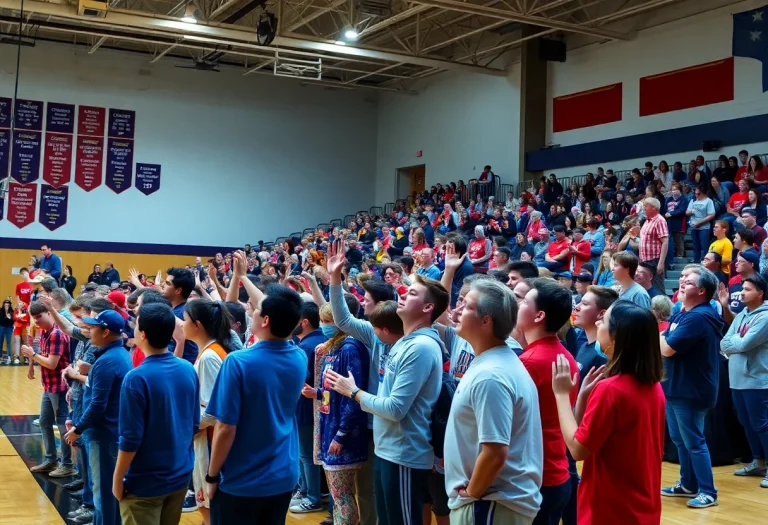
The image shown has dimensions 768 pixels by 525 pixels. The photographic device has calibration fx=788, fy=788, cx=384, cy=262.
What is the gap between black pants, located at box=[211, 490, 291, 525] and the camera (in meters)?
3.00

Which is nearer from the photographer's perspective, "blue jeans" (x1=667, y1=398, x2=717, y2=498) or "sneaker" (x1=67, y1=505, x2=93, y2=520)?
"blue jeans" (x1=667, y1=398, x2=717, y2=498)

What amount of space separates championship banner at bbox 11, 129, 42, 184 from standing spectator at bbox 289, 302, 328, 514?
54.2ft

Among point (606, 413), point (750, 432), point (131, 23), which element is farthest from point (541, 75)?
point (606, 413)

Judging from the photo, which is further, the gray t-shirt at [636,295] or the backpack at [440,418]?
the gray t-shirt at [636,295]

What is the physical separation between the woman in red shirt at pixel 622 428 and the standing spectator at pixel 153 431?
5.19 ft

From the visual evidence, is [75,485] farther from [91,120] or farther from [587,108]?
[91,120]

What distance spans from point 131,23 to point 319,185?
8.82 metres

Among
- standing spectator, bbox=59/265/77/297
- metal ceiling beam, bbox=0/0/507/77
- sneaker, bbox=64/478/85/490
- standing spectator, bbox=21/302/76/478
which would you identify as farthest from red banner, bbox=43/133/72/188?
sneaker, bbox=64/478/85/490

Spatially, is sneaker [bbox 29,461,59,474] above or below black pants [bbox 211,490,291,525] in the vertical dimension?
below

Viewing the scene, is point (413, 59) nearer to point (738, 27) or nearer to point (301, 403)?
point (738, 27)

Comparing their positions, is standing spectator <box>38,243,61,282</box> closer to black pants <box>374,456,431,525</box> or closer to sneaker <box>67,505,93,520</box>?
sneaker <box>67,505,93,520</box>

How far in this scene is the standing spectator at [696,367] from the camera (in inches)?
197

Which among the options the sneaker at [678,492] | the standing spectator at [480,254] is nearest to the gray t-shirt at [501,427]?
the sneaker at [678,492]

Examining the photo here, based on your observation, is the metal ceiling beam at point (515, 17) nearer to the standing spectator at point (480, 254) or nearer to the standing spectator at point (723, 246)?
the standing spectator at point (480, 254)
